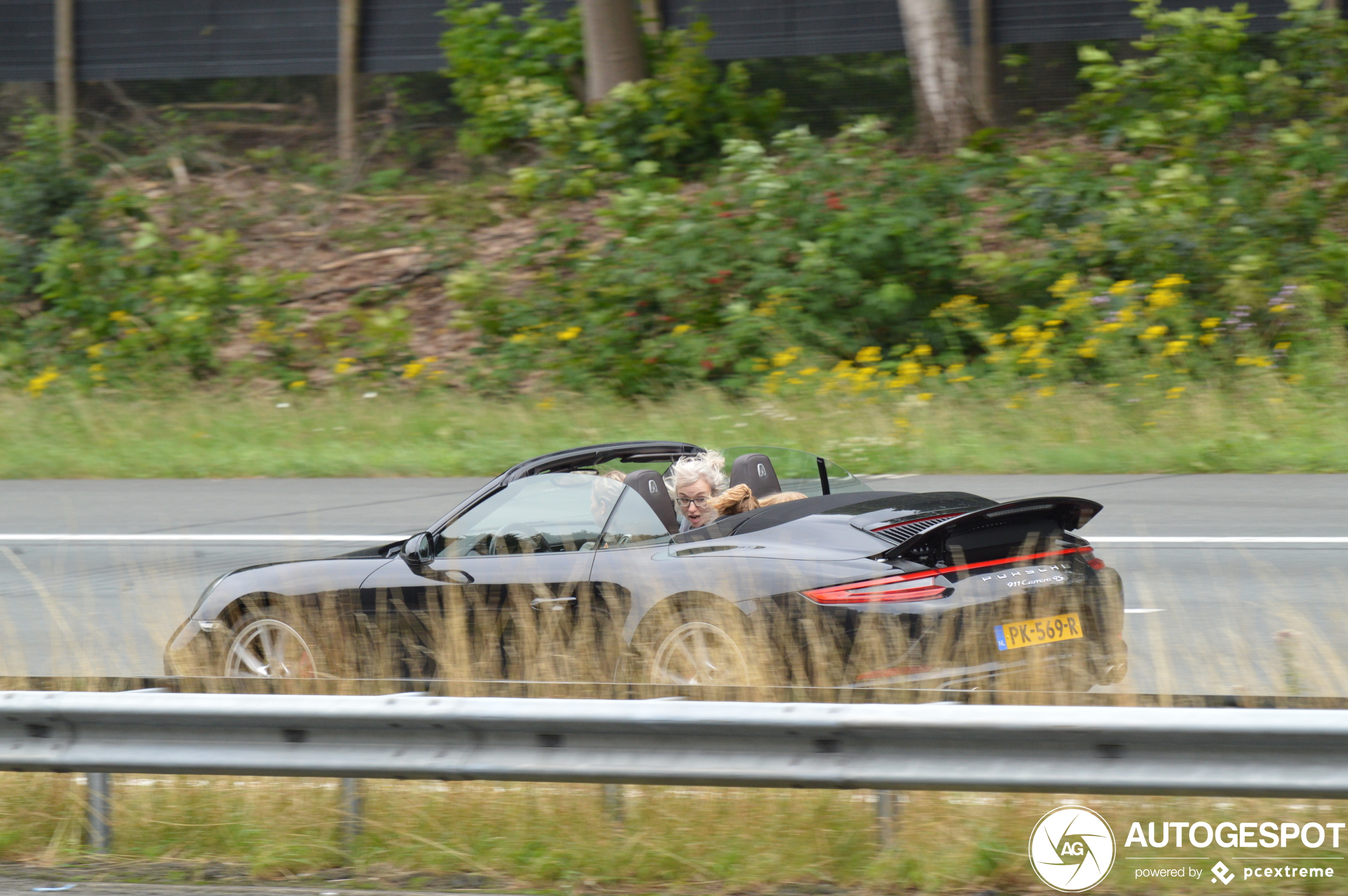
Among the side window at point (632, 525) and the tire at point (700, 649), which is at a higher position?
the side window at point (632, 525)

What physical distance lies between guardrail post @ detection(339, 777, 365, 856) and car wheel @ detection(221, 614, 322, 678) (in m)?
1.49

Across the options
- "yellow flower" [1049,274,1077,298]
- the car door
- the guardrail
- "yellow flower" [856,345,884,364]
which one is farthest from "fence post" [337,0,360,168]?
the guardrail

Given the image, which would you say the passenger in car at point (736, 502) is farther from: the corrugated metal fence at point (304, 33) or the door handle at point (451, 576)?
the corrugated metal fence at point (304, 33)

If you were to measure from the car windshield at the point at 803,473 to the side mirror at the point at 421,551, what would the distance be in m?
1.28

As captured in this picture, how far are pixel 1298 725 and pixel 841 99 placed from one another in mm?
Answer: 18522

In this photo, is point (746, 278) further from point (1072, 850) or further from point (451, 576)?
point (1072, 850)

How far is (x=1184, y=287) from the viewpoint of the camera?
→ 50.3 ft

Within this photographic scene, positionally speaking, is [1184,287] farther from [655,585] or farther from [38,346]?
[38,346]

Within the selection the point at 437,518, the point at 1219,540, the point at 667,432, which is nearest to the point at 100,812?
the point at 437,518

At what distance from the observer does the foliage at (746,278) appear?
642 inches

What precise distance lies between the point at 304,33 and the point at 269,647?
1921 cm

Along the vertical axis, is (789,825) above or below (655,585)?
below

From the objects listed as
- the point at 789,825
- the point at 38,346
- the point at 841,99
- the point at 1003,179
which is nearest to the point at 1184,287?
the point at 1003,179

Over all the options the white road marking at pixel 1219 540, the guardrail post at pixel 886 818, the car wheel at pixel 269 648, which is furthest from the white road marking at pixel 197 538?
the guardrail post at pixel 886 818
